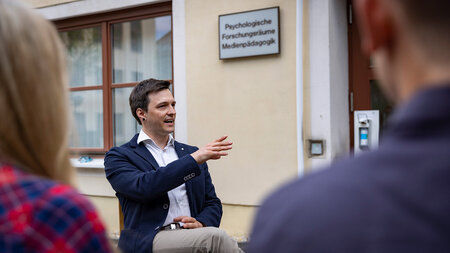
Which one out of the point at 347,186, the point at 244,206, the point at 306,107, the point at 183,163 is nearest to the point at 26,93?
the point at 347,186

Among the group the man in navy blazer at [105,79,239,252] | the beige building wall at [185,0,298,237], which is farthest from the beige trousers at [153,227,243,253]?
the beige building wall at [185,0,298,237]

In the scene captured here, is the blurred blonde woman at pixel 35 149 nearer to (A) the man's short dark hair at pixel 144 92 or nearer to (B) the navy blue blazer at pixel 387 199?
(B) the navy blue blazer at pixel 387 199

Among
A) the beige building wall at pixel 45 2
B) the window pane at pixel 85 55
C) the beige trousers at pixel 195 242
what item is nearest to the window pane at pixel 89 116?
the window pane at pixel 85 55

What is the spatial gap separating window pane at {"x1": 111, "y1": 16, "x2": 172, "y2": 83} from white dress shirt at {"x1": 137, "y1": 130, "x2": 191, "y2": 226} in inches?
82.3

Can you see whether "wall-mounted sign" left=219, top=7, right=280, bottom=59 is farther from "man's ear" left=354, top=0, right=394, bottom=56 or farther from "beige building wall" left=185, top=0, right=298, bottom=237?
"man's ear" left=354, top=0, right=394, bottom=56

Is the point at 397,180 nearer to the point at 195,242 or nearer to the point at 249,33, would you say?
the point at 195,242

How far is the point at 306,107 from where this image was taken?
422 centimetres

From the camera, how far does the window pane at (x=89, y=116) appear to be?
592 centimetres

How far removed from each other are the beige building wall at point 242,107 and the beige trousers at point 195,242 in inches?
60.7

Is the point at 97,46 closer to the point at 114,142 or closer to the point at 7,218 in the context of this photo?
the point at 114,142

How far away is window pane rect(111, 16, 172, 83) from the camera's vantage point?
17.7 ft

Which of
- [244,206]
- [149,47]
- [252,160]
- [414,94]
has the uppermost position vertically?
[149,47]

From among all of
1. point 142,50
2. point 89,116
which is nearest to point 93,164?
point 89,116

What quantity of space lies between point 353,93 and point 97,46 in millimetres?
3276
